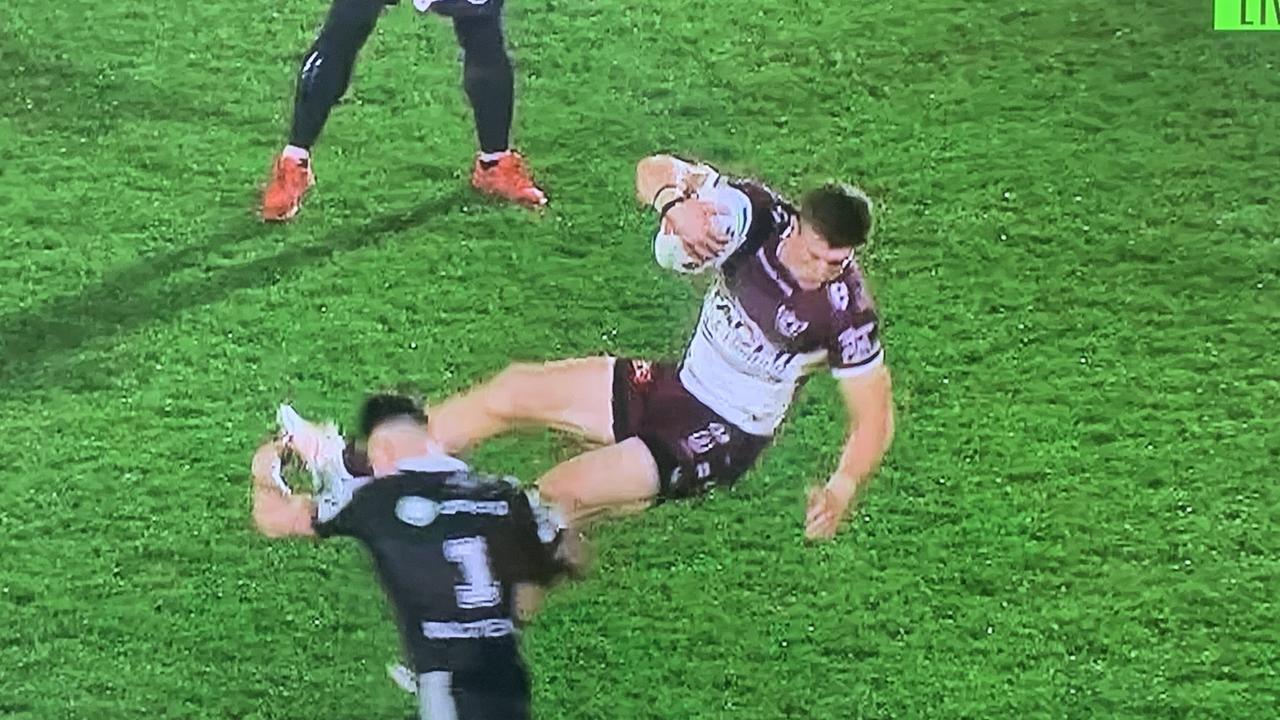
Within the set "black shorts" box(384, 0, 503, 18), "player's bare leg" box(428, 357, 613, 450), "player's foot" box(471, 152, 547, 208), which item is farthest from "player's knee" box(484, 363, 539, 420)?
"black shorts" box(384, 0, 503, 18)

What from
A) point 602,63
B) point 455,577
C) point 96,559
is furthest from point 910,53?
point 96,559

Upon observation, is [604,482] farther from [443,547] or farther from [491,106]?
[491,106]

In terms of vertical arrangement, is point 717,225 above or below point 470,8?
below

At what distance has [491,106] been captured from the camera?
1002 mm

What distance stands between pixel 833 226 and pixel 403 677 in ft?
1.18

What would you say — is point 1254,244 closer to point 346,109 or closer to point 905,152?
point 905,152

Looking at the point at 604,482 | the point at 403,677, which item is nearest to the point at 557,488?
the point at 604,482

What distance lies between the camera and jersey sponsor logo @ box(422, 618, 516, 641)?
0.96 m

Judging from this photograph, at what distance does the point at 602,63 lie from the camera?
1005 mm

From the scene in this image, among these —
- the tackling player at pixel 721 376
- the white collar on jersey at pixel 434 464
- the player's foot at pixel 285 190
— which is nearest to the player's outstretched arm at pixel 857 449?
the tackling player at pixel 721 376

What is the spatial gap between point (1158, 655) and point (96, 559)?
2.01ft

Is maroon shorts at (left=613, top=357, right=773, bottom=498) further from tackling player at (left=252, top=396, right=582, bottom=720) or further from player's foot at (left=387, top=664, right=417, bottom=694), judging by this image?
player's foot at (left=387, top=664, right=417, bottom=694)

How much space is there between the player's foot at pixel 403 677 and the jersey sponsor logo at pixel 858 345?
1.00ft

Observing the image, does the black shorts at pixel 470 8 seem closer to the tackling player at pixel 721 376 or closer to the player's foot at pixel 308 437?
the tackling player at pixel 721 376
